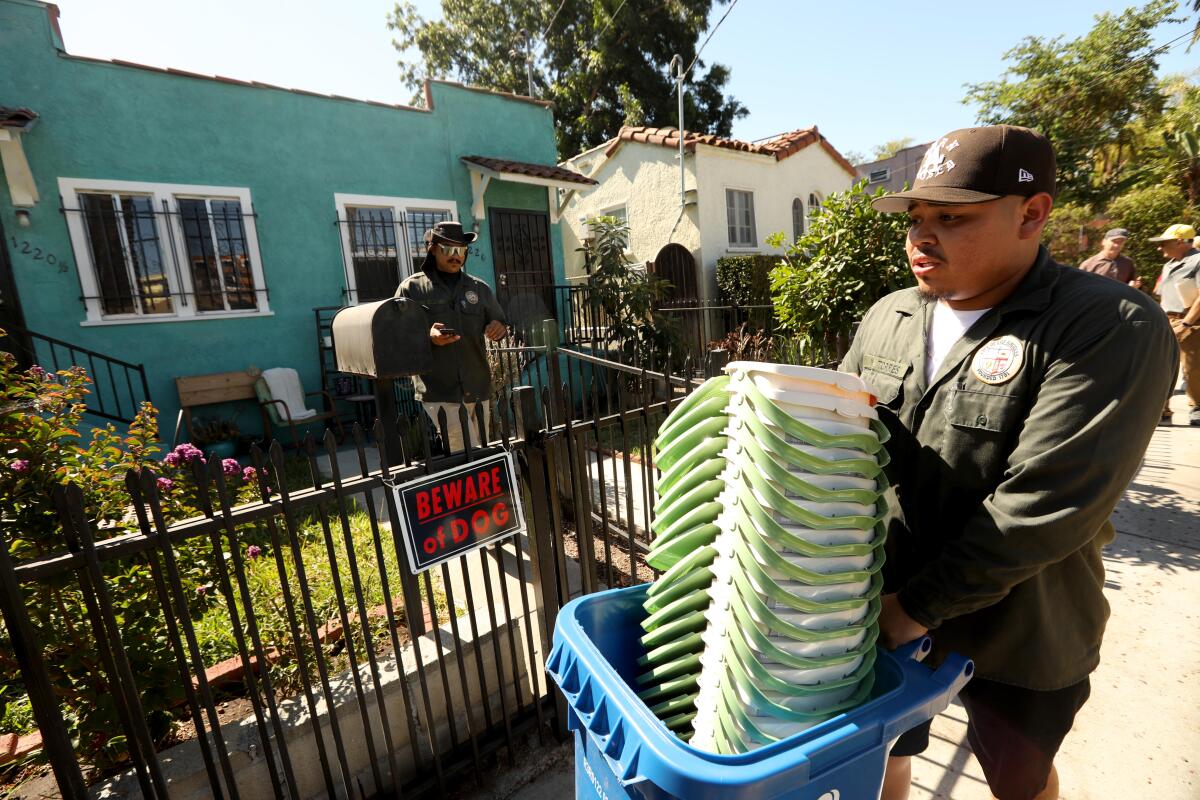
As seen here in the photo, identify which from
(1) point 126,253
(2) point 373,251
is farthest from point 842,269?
(1) point 126,253

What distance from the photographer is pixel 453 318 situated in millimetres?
3959

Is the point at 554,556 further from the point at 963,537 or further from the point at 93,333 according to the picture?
the point at 93,333

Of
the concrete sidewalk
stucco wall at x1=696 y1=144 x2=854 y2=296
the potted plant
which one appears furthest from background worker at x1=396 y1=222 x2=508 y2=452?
stucco wall at x1=696 y1=144 x2=854 y2=296

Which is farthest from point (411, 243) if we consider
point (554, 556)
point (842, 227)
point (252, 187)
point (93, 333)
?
point (554, 556)

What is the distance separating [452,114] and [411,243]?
2.13 metres

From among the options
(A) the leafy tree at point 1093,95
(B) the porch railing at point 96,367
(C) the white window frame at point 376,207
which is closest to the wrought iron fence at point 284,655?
(B) the porch railing at point 96,367

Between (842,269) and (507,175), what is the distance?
593 cm

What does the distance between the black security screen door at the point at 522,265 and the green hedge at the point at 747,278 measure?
4109 mm

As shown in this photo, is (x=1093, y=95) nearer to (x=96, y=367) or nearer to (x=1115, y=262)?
(x=1115, y=262)

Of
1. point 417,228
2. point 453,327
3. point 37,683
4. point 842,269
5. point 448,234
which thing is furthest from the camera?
point 417,228

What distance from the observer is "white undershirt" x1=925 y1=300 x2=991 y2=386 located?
1484 mm

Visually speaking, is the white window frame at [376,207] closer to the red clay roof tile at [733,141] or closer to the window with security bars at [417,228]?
the window with security bars at [417,228]

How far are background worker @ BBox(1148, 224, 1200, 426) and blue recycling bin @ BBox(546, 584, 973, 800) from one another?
23.0 feet

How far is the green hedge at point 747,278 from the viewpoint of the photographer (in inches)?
465
